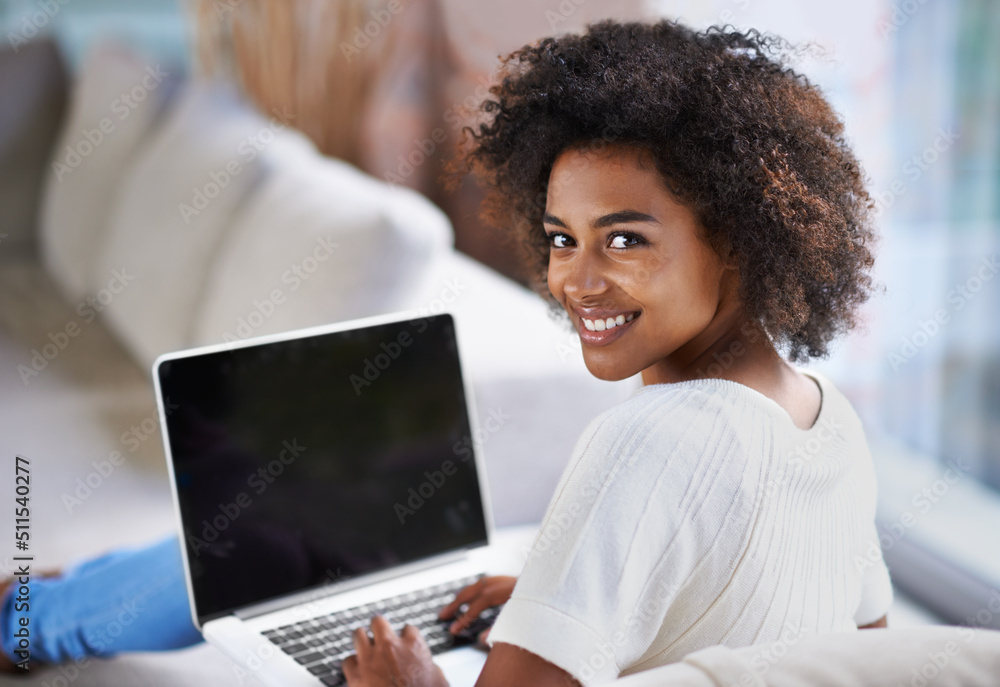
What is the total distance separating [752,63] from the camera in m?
0.81

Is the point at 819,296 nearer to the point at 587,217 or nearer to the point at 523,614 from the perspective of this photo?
the point at 587,217

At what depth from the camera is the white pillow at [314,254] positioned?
1530mm

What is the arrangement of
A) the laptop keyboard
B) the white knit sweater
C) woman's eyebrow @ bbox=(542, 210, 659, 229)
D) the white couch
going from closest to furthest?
1. the white knit sweater
2. woman's eyebrow @ bbox=(542, 210, 659, 229)
3. the laptop keyboard
4. the white couch

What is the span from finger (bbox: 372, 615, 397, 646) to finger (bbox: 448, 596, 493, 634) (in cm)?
14

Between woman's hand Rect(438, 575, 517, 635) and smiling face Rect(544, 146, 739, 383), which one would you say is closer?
smiling face Rect(544, 146, 739, 383)

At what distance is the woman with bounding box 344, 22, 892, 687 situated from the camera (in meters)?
0.63

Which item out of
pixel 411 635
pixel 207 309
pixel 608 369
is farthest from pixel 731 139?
pixel 207 309

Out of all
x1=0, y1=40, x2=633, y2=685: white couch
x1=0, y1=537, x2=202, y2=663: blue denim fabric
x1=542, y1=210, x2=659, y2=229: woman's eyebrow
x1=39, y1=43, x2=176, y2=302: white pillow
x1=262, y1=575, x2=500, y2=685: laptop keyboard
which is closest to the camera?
x1=542, y1=210, x2=659, y2=229: woman's eyebrow

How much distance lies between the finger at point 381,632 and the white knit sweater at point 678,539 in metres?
0.22

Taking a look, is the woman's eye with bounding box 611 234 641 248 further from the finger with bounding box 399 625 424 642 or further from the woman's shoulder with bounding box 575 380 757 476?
the finger with bounding box 399 625 424 642

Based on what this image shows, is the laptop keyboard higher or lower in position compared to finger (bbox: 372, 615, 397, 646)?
lower

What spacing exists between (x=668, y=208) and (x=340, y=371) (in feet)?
1.49

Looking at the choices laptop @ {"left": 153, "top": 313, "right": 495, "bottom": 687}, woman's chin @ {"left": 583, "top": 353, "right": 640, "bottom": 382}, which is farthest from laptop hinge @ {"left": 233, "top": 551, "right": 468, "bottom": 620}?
woman's chin @ {"left": 583, "top": 353, "right": 640, "bottom": 382}

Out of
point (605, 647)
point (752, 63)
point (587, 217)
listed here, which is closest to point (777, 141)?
point (752, 63)
